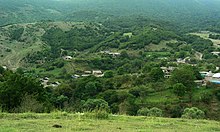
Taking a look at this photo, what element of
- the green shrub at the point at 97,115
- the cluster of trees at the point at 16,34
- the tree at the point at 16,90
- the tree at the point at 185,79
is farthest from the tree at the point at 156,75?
the cluster of trees at the point at 16,34

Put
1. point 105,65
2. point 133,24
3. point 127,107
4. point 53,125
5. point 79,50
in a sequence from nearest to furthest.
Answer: point 53,125 < point 127,107 < point 105,65 < point 79,50 < point 133,24

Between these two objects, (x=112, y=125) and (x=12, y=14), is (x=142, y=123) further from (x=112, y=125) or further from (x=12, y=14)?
(x=12, y=14)

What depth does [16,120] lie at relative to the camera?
9.09m

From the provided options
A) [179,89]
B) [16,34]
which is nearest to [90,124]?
[179,89]

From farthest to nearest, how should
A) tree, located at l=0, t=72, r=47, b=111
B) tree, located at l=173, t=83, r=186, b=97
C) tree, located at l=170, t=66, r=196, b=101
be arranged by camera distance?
tree, located at l=170, t=66, r=196, b=101 → tree, located at l=173, t=83, r=186, b=97 → tree, located at l=0, t=72, r=47, b=111

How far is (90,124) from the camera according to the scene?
8.92 metres

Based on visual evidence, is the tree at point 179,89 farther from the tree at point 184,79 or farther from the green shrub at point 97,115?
the green shrub at point 97,115

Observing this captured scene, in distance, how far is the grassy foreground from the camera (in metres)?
8.24

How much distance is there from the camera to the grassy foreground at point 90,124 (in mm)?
8242

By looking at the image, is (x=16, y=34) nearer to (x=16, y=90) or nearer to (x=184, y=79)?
(x=184, y=79)

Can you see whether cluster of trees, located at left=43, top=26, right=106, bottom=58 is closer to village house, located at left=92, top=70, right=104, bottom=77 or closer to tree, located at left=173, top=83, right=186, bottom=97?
village house, located at left=92, top=70, right=104, bottom=77

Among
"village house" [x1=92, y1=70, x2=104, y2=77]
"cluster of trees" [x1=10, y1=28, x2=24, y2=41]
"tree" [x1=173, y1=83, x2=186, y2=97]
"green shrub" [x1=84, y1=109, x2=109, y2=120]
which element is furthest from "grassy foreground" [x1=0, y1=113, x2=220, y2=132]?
"cluster of trees" [x1=10, y1=28, x2=24, y2=41]

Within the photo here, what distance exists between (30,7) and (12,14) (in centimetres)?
3341

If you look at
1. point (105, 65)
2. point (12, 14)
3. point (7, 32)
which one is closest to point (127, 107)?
point (105, 65)
